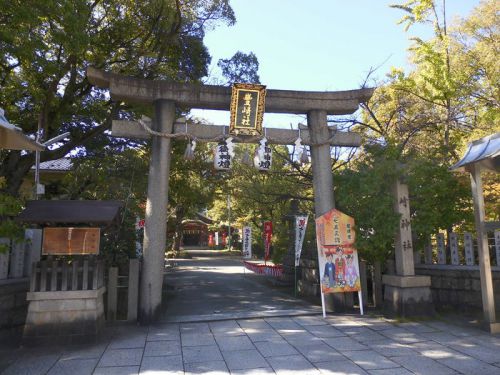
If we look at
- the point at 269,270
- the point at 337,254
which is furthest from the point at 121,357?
the point at 269,270

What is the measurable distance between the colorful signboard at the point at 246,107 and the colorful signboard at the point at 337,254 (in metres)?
2.86

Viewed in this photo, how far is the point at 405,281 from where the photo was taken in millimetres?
8711

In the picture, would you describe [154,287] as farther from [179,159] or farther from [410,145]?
[410,145]

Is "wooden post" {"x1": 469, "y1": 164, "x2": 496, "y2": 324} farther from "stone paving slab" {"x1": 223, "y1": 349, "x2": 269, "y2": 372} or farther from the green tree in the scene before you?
the green tree

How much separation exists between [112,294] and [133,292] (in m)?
0.47

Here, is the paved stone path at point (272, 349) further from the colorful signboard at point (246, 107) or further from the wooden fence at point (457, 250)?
the colorful signboard at point (246, 107)

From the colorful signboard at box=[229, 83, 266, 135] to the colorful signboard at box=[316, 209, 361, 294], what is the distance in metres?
2.86

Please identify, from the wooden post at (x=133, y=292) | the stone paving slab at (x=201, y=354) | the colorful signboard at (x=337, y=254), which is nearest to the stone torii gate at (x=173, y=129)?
the wooden post at (x=133, y=292)

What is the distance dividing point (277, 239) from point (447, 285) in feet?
→ 28.7

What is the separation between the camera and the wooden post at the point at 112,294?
8.63m

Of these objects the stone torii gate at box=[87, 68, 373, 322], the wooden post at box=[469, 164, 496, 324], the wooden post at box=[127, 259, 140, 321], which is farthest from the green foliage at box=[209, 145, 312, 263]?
the wooden post at box=[469, 164, 496, 324]

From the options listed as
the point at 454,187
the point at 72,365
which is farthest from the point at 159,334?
the point at 454,187

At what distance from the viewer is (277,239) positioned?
57.3 ft

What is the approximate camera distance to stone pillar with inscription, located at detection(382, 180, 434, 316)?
8719 mm
